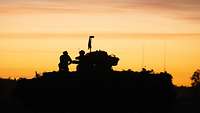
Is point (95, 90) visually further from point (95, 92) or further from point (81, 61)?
point (81, 61)

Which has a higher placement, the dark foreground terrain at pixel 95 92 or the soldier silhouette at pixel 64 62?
the soldier silhouette at pixel 64 62

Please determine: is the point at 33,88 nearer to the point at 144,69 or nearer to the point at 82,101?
the point at 82,101

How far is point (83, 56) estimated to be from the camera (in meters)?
49.2

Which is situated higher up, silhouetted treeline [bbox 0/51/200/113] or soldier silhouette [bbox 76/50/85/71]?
soldier silhouette [bbox 76/50/85/71]

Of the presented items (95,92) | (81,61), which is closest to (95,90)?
(95,92)

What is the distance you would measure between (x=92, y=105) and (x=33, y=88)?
3.41 meters

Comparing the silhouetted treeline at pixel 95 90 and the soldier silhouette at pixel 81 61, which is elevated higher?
the soldier silhouette at pixel 81 61

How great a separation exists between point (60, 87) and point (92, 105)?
205 centimetres

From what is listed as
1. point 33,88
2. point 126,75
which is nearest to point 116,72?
point 126,75

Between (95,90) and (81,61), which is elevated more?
(81,61)

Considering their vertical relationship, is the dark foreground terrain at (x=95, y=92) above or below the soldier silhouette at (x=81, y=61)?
below

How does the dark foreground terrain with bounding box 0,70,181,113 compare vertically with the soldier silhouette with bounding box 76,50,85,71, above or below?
below

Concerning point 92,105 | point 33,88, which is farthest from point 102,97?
point 33,88

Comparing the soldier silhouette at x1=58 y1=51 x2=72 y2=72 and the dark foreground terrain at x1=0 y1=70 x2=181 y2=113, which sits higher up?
the soldier silhouette at x1=58 y1=51 x2=72 y2=72
